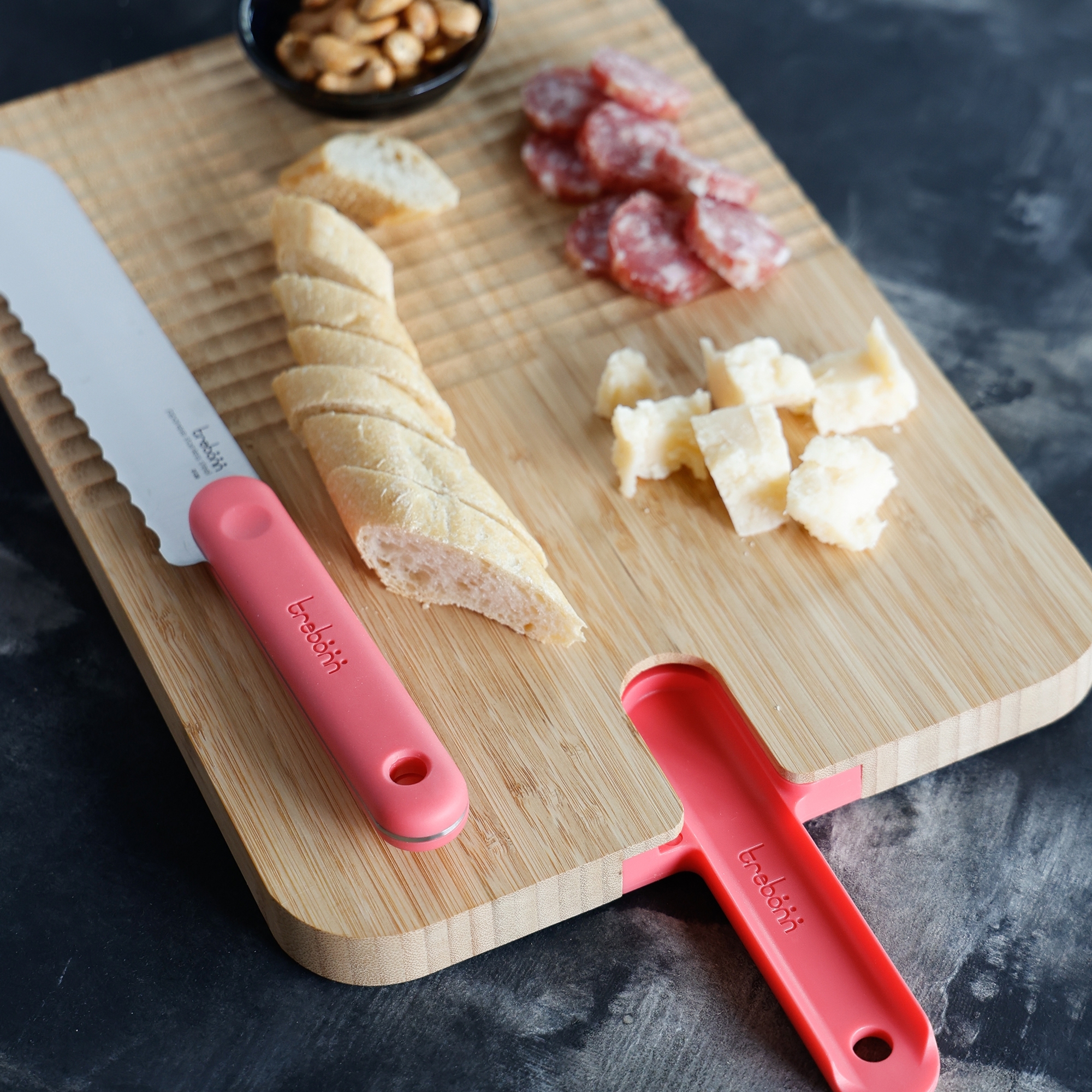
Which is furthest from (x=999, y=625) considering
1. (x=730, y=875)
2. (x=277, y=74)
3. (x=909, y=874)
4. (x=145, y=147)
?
(x=145, y=147)

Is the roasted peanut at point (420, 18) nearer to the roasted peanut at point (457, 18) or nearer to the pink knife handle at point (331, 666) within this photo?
the roasted peanut at point (457, 18)

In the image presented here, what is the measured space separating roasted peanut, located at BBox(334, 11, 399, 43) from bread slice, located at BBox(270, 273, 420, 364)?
22.9 inches

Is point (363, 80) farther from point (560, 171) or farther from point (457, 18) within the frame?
point (560, 171)

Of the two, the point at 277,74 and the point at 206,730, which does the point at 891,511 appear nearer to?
the point at 206,730

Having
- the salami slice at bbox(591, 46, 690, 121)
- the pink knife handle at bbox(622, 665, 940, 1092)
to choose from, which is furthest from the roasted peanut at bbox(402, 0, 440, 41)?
the pink knife handle at bbox(622, 665, 940, 1092)

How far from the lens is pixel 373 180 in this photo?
2494 mm

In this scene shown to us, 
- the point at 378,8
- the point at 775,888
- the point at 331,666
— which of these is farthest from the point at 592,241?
the point at 775,888

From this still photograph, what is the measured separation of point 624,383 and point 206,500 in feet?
2.41

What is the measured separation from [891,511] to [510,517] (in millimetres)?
642

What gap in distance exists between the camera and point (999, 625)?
6.82 feet

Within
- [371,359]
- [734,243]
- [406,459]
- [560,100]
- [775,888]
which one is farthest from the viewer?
[560,100]

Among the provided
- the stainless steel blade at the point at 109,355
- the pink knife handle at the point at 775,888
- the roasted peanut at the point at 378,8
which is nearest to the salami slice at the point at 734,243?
the roasted peanut at the point at 378,8

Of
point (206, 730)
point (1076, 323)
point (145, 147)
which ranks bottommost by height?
point (1076, 323)

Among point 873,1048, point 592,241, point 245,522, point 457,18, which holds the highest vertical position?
point 457,18
